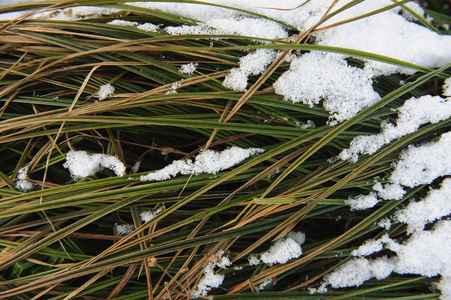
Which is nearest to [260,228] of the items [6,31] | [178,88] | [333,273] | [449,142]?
[333,273]

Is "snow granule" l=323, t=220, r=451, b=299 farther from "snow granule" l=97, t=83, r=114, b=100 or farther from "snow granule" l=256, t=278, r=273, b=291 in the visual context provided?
"snow granule" l=97, t=83, r=114, b=100

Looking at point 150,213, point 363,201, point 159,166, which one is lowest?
point 363,201

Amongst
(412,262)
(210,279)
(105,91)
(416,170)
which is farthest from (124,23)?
(412,262)


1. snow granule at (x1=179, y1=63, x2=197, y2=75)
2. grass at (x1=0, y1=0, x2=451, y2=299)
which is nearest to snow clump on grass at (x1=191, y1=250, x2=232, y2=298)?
grass at (x1=0, y1=0, x2=451, y2=299)

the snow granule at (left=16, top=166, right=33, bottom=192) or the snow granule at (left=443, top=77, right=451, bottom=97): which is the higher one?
the snow granule at (left=16, top=166, right=33, bottom=192)

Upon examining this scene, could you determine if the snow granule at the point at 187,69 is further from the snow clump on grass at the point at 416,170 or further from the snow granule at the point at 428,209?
the snow granule at the point at 428,209

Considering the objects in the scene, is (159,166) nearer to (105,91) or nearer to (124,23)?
(105,91)
